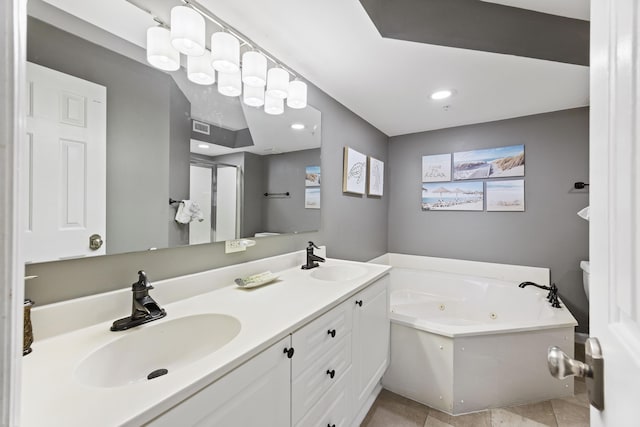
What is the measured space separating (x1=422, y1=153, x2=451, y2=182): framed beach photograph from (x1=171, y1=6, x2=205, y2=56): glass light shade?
2573mm

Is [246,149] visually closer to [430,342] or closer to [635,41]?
[635,41]

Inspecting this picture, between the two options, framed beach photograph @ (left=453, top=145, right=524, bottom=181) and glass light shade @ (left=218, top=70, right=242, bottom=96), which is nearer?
glass light shade @ (left=218, top=70, right=242, bottom=96)

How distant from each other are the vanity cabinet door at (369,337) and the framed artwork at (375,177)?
1309mm

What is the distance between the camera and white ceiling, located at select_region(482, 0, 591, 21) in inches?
56.8

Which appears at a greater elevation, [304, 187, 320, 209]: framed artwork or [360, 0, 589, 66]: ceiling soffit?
[360, 0, 589, 66]: ceiling soffit

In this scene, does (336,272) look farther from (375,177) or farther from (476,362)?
(375,177)

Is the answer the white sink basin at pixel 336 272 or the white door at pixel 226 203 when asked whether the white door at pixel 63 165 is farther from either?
the white sink basin at pixel 336 272

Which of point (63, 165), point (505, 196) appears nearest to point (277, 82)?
point (63, 165)

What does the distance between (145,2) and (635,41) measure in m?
1.46

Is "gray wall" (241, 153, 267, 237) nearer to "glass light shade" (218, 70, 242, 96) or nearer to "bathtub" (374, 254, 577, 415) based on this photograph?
"glass light shade" (218, 70, 242, 96)

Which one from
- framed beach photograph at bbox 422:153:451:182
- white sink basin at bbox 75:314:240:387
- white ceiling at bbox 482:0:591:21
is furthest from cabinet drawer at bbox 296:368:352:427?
framed beach photograph at bbox 422:153:451:182

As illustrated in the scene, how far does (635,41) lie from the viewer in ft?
1.14

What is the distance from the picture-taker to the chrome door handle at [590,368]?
440mm

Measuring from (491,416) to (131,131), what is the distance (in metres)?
2.49
